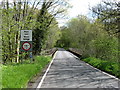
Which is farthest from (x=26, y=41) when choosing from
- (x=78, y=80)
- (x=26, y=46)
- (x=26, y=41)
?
(x=78, y=80)

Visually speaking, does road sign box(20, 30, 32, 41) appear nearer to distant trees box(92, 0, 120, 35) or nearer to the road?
the road

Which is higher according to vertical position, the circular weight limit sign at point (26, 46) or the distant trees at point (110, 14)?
the distant trees at point (110, 14)

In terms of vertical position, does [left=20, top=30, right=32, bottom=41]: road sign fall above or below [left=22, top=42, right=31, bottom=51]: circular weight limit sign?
above

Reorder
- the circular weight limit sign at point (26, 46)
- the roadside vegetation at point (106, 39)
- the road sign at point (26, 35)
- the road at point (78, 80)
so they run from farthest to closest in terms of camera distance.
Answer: the roadside vegetation at point (106, 39)
the road sign at point (26, 35)
the circular weight limit sign at point (26, 46)
the road at point (78, 80)

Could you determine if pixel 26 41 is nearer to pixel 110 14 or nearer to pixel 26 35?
pixel 26 35

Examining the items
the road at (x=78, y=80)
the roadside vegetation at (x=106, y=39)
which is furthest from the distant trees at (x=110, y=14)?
the road at (x=78, y=80)

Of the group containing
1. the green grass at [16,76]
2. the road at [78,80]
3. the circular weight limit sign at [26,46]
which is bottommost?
the road at [78,80]

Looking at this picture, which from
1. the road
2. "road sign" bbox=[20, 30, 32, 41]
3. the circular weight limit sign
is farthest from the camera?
"road sign" bbox=[20, 30, 32, 41]

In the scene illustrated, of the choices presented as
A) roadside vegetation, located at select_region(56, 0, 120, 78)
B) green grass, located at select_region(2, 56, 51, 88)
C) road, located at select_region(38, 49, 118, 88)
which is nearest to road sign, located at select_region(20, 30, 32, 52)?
road, located at select_region(38, 49, 118, 88)

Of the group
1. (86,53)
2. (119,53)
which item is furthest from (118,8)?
(86,53)

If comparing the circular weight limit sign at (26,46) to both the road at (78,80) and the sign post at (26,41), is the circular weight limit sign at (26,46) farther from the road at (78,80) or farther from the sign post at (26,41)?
the road at (78,80)

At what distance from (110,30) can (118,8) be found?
2502 mm

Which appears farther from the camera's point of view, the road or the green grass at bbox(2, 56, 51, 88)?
the road

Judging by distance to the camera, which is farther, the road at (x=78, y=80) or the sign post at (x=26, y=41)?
the sign post at (x=26, y=41)
